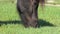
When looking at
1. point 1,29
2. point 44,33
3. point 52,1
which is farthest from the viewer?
point 52,1

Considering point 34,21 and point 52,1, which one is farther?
point 52,1

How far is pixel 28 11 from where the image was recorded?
8867 mm

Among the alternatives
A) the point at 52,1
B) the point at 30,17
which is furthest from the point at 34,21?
the point at 52,1

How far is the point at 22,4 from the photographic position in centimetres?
886

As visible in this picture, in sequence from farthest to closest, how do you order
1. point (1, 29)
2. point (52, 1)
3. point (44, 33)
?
point (52, 1) < point (1, 29) < point (44, 33)

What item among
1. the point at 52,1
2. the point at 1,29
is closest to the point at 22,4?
the point at 1,29

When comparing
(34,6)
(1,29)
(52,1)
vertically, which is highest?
(34,6)

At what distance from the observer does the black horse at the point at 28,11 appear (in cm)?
883

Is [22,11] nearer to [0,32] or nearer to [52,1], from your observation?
[0,32]

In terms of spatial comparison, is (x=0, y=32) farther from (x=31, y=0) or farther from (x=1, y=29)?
(x=31, y=0)

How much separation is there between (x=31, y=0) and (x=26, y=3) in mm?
179

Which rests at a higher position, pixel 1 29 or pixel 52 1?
pixel 1 29

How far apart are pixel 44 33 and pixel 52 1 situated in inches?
488

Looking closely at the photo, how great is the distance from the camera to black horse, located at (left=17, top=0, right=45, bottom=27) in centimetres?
883
